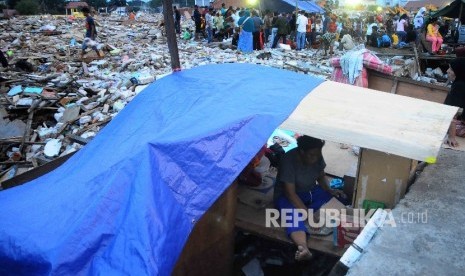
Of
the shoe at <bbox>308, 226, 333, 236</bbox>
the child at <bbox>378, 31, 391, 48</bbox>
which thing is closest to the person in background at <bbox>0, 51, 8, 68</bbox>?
the shoe at <bbox>308, 226, 333, 236</bbox>

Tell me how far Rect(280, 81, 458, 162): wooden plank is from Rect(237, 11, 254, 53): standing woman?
41.0 ft

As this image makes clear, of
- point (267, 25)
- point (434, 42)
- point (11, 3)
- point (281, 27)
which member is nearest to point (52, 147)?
point (281, 27)

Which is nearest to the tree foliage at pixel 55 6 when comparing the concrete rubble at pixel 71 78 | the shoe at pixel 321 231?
the concrete rubble at pixel 71 78

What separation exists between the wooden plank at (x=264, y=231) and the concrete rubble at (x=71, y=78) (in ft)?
12.6

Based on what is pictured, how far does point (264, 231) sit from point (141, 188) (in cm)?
135

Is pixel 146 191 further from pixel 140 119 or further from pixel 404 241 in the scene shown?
pixel 404 241

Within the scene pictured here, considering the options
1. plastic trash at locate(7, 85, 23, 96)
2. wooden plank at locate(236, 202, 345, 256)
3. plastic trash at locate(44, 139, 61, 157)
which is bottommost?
plastic trash at locate(44, 139, 61, 157)

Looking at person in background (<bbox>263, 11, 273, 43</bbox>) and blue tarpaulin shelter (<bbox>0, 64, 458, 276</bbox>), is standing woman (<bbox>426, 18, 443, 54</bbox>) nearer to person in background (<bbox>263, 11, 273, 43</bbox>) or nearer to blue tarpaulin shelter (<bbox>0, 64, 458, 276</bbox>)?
person in background (<bbox>263, 11, 273, 43</bbox>)

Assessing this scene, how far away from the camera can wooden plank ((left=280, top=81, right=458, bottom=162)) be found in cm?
276

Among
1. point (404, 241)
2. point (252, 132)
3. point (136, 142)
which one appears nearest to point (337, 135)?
point (252, 132)

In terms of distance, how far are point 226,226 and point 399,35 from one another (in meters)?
17.2

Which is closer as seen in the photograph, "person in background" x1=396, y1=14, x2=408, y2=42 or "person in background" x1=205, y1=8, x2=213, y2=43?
"person in background" x1=396, y1=14, x2=408, y2=42

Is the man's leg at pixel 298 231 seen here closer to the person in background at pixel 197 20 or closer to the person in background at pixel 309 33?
the person in background at pixel 309 33

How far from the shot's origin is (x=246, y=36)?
15.9 meters
